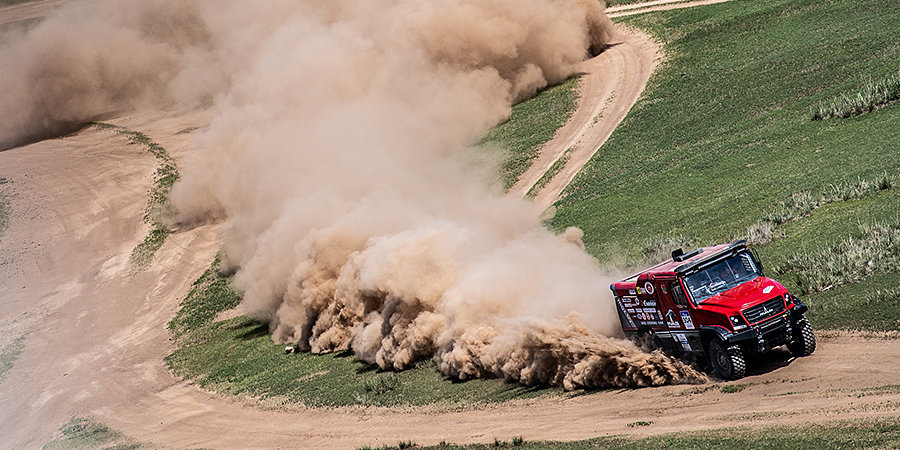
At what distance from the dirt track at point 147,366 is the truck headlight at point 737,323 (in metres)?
1.34

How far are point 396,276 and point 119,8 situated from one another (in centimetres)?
7616

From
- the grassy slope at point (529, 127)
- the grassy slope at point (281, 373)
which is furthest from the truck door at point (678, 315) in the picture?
the grassy slope at point (529, 127)

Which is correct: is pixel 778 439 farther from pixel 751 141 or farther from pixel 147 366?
pixel 147 366

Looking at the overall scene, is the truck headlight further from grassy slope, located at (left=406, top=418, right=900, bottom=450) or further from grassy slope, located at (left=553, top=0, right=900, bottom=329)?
grassy slope, located at (left=553, top=0, right=900, bottom=329)

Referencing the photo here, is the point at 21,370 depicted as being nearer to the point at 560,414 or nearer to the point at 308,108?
the point at 308,108

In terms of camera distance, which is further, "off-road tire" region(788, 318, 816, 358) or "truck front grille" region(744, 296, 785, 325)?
"off-road tire" region(788, 318, 816, 358)

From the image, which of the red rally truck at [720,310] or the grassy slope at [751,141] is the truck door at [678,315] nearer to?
the red rally truck at [720,310]

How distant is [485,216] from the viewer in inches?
1580

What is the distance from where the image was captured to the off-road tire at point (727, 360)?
2167cm

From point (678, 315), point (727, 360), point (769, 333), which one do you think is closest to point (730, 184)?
point (678, 315)

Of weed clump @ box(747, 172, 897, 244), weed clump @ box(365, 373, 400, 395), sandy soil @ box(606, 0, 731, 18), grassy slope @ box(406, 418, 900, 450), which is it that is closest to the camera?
grassy slope @ box(406, 418, 900, 450)

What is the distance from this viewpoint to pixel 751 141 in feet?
153

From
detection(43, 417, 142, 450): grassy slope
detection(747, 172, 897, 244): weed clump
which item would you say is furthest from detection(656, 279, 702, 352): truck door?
detection(43, 417, 142, 450): grassy slope

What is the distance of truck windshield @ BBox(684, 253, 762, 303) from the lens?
886 inches
